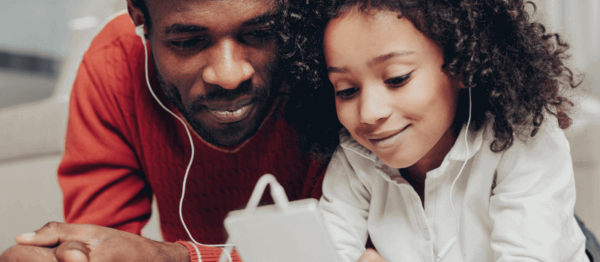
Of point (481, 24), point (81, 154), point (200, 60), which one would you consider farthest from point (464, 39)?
point (81, 154)

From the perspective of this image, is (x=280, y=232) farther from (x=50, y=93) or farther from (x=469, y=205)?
(x=50, y=93)

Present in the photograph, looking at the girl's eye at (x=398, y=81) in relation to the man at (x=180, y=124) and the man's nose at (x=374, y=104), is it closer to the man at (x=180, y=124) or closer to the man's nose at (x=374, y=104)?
the man's nose at (x=374, y=104)

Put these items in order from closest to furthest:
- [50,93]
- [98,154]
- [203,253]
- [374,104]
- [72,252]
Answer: [72,252], [374,104], [203,253], [98,154], [50,93]

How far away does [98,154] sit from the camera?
96cm

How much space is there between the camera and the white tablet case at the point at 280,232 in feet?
1.87

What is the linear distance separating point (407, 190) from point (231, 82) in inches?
13.2

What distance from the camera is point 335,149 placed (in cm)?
88

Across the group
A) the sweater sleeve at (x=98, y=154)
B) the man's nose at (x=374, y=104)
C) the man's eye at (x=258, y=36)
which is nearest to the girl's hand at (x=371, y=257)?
the man's nose at (x=374, y=104)

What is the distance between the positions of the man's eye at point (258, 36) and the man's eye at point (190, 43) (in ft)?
0.22

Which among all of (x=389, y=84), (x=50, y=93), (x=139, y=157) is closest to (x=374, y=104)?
(x=389, y=84)

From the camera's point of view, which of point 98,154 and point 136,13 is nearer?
point 136,13

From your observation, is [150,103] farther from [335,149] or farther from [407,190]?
[407,190]

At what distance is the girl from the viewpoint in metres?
0.65

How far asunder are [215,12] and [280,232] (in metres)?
0.34
